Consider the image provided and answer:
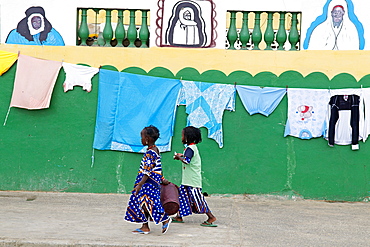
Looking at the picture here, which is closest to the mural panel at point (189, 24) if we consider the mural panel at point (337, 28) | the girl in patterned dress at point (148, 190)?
the mural panel at point (337, 28)

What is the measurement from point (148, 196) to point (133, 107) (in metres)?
2.92

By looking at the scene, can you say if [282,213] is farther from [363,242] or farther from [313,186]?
[363,242]

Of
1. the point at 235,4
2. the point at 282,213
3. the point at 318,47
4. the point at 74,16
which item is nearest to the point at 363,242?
the point at 282,213

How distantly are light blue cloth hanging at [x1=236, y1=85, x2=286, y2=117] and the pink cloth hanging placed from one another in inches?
119

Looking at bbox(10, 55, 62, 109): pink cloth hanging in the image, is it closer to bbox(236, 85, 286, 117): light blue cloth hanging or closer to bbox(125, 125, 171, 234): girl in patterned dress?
bbox(236, 85, 286, 117): light blue cloth hanging

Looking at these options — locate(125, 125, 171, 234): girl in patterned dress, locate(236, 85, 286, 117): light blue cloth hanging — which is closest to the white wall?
locate(236, 85, 286, 117): light blue cloth hanging

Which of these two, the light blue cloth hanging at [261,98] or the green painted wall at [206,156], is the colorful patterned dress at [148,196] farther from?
the light blue cloth hanging at [261,98]

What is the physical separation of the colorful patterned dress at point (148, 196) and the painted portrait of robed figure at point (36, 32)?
3639 millimetres

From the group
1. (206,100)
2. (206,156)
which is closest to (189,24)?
(206,100)

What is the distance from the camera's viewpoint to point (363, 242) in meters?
6.81

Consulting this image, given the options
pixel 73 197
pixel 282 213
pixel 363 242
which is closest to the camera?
pixel 363 242

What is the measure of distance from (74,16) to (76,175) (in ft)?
8.47

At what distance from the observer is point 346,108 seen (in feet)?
31.1

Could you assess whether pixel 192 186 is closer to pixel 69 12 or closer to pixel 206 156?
pixel 206 156
